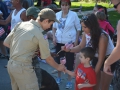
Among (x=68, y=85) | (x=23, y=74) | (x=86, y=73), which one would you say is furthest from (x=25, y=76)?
Result: (x=68, y=85)

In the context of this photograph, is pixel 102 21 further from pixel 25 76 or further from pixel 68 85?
pixel 25 76

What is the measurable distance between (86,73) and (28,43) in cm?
102

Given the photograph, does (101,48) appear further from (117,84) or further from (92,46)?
(117,84)

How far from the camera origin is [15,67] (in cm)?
352

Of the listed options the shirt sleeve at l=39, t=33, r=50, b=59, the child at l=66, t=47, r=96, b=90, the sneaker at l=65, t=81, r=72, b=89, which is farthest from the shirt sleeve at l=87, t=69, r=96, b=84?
the sneaker at l=65, t=81, r=72, b=89

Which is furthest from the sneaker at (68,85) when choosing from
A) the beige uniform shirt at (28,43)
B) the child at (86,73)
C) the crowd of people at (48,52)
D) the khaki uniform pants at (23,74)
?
the beige uniform shirt at (28,43)

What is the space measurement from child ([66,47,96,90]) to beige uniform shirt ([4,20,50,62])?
74 centimetres

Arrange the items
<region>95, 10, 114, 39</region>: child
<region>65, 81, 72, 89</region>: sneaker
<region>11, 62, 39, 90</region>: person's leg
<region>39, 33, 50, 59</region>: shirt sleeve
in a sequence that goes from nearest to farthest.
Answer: <region>39, 33, 50, 59</region>: shirt sleeve
<region>11, 62, 39, 90</region>: person's leg
<region>95, 10, 114, 39</region>: child
<region>65, 81, 72, 89</region>: sneaker

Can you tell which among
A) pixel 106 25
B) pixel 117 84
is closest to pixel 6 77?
pixel 106 25

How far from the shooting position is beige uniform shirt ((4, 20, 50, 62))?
3.42 meters

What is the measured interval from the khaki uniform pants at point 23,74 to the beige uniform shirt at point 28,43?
0.08 meters

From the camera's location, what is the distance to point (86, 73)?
3.98 meters

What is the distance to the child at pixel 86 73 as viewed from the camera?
13.0 feet

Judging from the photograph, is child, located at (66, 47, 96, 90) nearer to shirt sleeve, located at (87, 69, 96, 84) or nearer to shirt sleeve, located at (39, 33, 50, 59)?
shirt sleeve, located at (87, 69, 96, 84)
